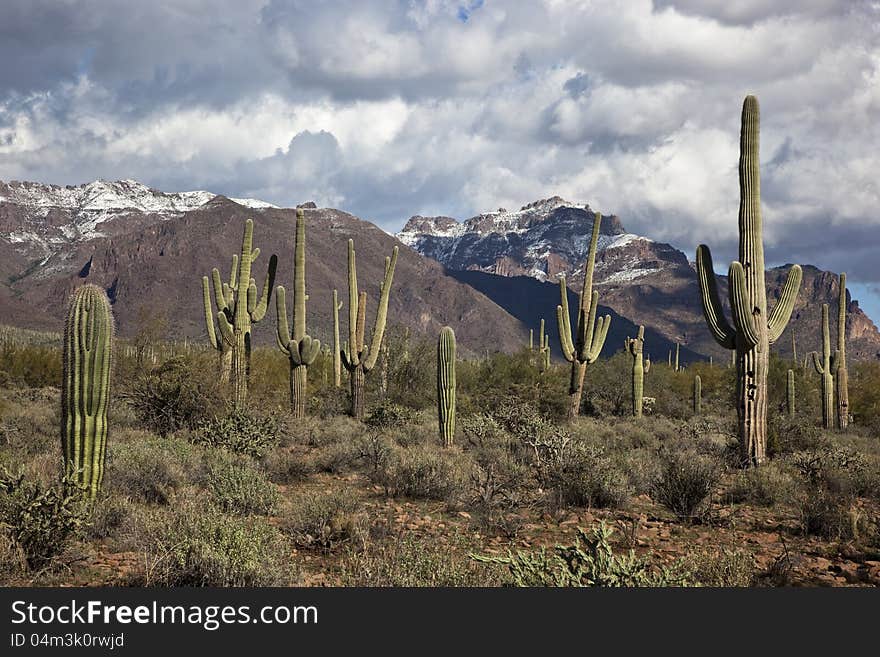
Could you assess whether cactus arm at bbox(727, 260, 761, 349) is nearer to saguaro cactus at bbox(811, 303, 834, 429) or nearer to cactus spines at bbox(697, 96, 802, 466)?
cactus spines at bbox(697, 96, 802, 466)

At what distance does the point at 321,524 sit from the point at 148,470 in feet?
10.9

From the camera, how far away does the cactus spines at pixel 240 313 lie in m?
20.0

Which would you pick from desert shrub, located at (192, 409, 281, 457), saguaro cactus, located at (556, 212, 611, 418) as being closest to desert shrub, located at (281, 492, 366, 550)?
desert shrub, located at (192, 409, 281, 457)

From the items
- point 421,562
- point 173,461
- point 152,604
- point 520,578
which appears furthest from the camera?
point 173,461

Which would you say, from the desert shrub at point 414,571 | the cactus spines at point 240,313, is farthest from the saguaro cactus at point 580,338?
the desert shrub at point 414,571

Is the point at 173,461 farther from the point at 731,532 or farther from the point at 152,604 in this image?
the point at 731,532

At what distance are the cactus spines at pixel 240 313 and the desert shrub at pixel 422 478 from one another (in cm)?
825

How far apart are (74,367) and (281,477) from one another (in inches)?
163

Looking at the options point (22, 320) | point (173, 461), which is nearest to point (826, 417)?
point (173, 461)

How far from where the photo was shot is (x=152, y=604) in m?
4.71

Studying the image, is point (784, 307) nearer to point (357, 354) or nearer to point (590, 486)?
point (590, 486)

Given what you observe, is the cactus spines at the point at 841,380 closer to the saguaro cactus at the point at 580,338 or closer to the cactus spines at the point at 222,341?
the saguaro cactus at the point at 580,338

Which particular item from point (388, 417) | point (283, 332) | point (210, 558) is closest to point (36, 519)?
point (210, 558)

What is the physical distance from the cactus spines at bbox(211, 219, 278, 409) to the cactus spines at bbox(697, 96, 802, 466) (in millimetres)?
11912
